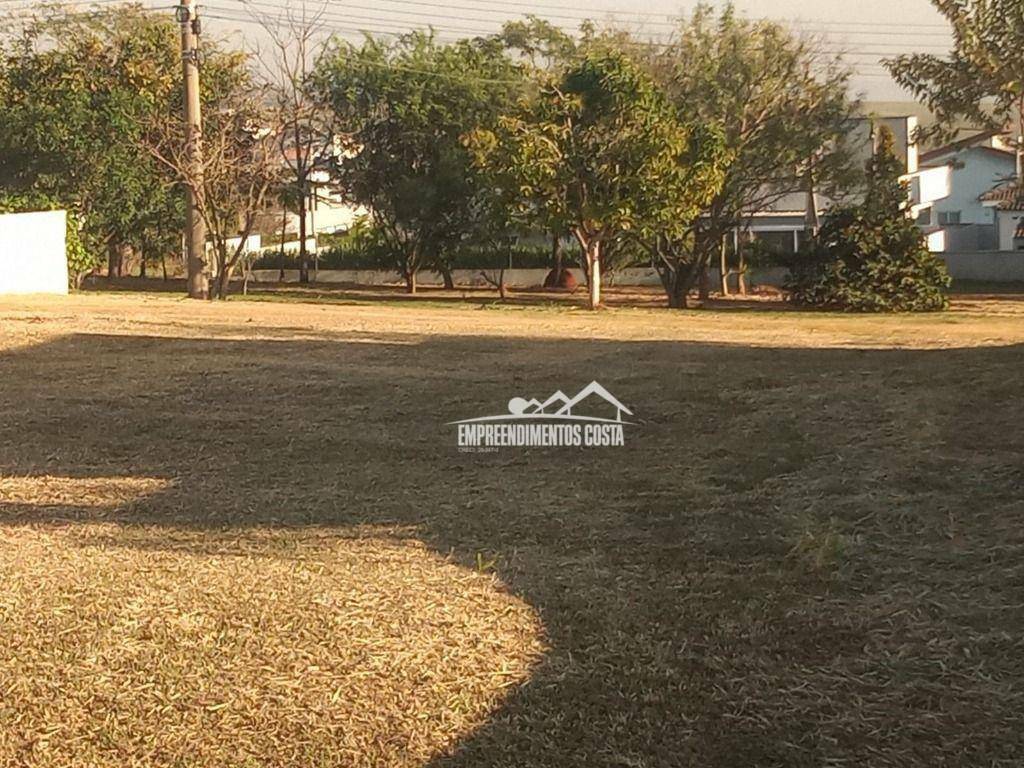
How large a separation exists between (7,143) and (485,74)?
41.1 feet

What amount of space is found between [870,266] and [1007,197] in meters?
19.9

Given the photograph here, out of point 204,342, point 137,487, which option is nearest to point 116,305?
point 204,342

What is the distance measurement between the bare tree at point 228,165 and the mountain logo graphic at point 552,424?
18774 mm

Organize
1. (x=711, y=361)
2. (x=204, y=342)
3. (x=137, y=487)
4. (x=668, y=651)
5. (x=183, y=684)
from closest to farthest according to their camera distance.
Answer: (x=183, y=684), (x=668, y=651), (x=137, y=487), (x=711, y=361), (x=204, y=342)

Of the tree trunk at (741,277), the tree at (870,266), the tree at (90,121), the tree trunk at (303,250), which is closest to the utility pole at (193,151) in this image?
the tree at (90,121)

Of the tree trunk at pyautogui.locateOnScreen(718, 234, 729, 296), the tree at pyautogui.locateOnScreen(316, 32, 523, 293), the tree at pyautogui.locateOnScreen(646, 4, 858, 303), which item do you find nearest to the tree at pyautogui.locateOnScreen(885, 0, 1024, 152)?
the tree at pyautogui.locateOnScreen(646, 4, 858, 303)

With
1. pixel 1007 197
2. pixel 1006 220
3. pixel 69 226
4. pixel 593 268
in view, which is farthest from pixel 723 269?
pixel 1006 220

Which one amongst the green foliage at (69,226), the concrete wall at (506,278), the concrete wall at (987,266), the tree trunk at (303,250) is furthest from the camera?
the tree trunk at (303,250)

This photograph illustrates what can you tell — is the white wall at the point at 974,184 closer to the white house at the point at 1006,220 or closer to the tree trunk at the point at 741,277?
the white house at the point at 1006,220

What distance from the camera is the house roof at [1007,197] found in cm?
3308

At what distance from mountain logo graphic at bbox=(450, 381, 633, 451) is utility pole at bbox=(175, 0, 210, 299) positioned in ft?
58.2

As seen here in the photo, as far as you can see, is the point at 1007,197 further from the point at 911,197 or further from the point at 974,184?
the point at 974,184

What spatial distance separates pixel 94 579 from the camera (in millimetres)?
5086

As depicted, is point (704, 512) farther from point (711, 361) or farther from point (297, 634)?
point (711, 361)
